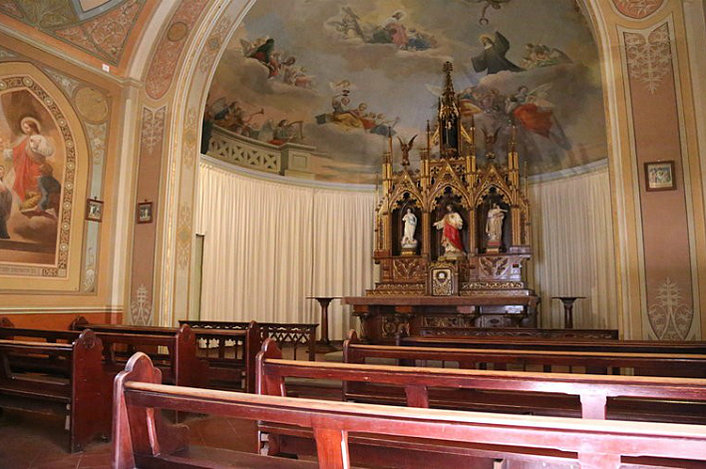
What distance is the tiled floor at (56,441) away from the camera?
3.93 metres

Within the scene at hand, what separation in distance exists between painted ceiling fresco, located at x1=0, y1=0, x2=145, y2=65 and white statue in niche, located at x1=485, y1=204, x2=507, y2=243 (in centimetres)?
740

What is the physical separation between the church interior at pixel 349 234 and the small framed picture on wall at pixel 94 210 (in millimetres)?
41

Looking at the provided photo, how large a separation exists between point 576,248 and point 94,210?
9.66m

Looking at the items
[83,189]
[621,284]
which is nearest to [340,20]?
[83,189]

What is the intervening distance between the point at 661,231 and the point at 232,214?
28.1 feet

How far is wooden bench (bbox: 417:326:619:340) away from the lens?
19.5ft

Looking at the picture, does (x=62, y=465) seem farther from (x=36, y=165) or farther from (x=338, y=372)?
(x=36, y=165)

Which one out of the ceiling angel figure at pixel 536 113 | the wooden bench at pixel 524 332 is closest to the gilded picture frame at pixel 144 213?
the wooden bench at pixel 524 332

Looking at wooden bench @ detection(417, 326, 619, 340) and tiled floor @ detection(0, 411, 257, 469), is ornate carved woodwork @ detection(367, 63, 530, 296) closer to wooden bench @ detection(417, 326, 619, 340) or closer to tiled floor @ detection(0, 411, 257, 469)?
wooden bench @ detection(417, 326, 619, 340)

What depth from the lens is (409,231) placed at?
11.3m

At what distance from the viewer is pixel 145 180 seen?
862 centimetres

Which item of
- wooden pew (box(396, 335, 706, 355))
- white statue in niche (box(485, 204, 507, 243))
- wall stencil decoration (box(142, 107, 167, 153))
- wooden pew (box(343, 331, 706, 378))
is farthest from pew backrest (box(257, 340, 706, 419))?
white statue in niche (box(485, 204, 507, 243))

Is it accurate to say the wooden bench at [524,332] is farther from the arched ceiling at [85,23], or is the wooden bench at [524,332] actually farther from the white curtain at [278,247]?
the arched ceiling at [85,23]

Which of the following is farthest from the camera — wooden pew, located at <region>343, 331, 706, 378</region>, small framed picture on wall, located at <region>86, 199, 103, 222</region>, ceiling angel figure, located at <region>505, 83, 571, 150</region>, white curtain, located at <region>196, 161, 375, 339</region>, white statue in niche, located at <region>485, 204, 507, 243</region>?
ceiling angel figure, located at <region>505, 83, 571, 150</region>
